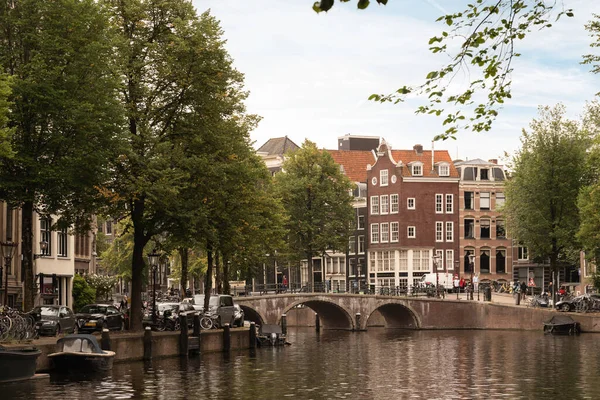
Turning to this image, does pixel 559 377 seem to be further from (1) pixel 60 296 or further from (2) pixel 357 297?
(2) pixel 357 297

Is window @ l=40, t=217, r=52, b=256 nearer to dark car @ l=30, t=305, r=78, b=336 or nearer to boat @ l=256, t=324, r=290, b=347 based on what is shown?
boat @ l=256, t=324, r=290, b=347

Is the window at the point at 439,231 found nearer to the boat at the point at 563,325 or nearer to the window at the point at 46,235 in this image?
the boat at the point at 563,325

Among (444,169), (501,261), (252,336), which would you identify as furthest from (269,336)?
(501,261)

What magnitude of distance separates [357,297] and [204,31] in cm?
4199

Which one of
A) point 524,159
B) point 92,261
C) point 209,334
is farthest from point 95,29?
point 524,159

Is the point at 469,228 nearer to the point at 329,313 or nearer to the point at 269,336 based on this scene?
the point at 329,313

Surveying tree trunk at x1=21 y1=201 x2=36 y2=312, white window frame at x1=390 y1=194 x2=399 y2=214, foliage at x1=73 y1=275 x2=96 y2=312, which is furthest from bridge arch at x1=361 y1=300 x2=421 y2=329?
tree trunk at x1=21 y1=201 x2=36 y2=312

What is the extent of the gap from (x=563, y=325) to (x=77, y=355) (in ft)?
139

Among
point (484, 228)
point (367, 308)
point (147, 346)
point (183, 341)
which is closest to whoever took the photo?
point (147, 346)

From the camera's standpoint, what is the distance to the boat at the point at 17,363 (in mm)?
32125

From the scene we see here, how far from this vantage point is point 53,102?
39500 mm

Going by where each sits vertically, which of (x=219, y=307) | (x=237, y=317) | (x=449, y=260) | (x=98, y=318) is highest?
(x=449, y=260)

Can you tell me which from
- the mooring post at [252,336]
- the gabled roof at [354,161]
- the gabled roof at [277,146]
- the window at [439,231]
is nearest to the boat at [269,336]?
the mooring post at [252,336]

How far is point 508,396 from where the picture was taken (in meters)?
32.0
